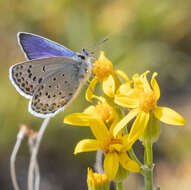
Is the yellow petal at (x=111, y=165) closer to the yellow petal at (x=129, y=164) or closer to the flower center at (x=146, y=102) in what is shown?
the yellow petal at (x=129, y=164)

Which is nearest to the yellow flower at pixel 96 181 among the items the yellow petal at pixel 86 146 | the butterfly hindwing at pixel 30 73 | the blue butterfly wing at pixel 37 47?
the yellow petal at pixel 86 146

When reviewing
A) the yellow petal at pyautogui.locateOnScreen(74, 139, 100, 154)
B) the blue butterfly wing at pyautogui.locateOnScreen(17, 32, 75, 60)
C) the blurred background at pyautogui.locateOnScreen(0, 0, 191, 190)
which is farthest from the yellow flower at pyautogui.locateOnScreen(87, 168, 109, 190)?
the blurred background at pyautogui.locateOnScreen(0, 0, 191, 190)

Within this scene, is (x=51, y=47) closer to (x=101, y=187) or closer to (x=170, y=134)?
(x=101, y=187)

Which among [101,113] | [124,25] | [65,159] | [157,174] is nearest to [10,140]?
[65,159]

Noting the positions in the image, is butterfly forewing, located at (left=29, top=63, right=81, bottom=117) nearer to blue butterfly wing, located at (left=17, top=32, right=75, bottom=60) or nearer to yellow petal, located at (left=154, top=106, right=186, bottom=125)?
blue butterfly wing, located at (left=17, top=32, right=75, bottom=60)

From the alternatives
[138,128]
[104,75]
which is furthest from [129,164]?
[104,75]

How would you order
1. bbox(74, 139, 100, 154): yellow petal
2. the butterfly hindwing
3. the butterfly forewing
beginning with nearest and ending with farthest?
bbox(74, 139, 100, 154): yellow petal < the butterfly forewing < the butterfly hindwing

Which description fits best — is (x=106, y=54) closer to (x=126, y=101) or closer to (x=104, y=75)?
(x=104, y=75)
